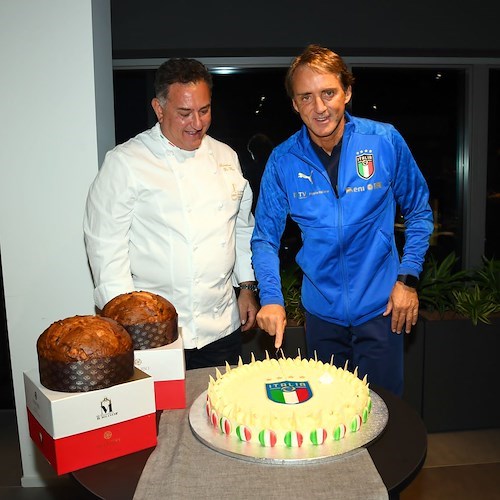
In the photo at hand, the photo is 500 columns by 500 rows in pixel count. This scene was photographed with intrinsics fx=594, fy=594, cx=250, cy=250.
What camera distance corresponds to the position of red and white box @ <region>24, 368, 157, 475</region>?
3.72 feet

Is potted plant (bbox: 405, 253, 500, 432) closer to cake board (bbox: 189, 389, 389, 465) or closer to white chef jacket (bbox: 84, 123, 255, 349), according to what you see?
white chef jacket (bbox: 84, 123, 255, 349)

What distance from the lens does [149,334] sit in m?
1.34

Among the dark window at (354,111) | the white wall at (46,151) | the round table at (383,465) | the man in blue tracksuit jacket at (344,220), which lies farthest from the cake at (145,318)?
the dark window at (354,111)

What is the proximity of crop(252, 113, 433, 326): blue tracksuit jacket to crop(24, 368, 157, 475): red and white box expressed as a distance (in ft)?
2.36

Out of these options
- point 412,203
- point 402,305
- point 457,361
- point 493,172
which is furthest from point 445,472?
point 493,172

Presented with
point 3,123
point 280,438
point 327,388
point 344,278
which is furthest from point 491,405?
point 3,123

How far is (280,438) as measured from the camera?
118cm

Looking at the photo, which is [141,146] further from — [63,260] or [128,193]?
[63,260]

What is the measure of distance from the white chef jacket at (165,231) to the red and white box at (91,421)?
0.71 meters

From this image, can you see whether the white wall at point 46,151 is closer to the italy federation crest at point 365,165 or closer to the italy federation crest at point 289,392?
the italy federation crest at point 365,165

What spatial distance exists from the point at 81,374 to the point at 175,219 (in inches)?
34.7

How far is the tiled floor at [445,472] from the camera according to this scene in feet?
8.79

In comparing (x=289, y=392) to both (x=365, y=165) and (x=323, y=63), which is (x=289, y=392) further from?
(x=323, y=63)

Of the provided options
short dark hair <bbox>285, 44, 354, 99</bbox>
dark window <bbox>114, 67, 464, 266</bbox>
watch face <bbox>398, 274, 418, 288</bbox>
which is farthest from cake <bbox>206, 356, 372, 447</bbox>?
dark window <bbox>114, 67, 464, 266</bbox>
